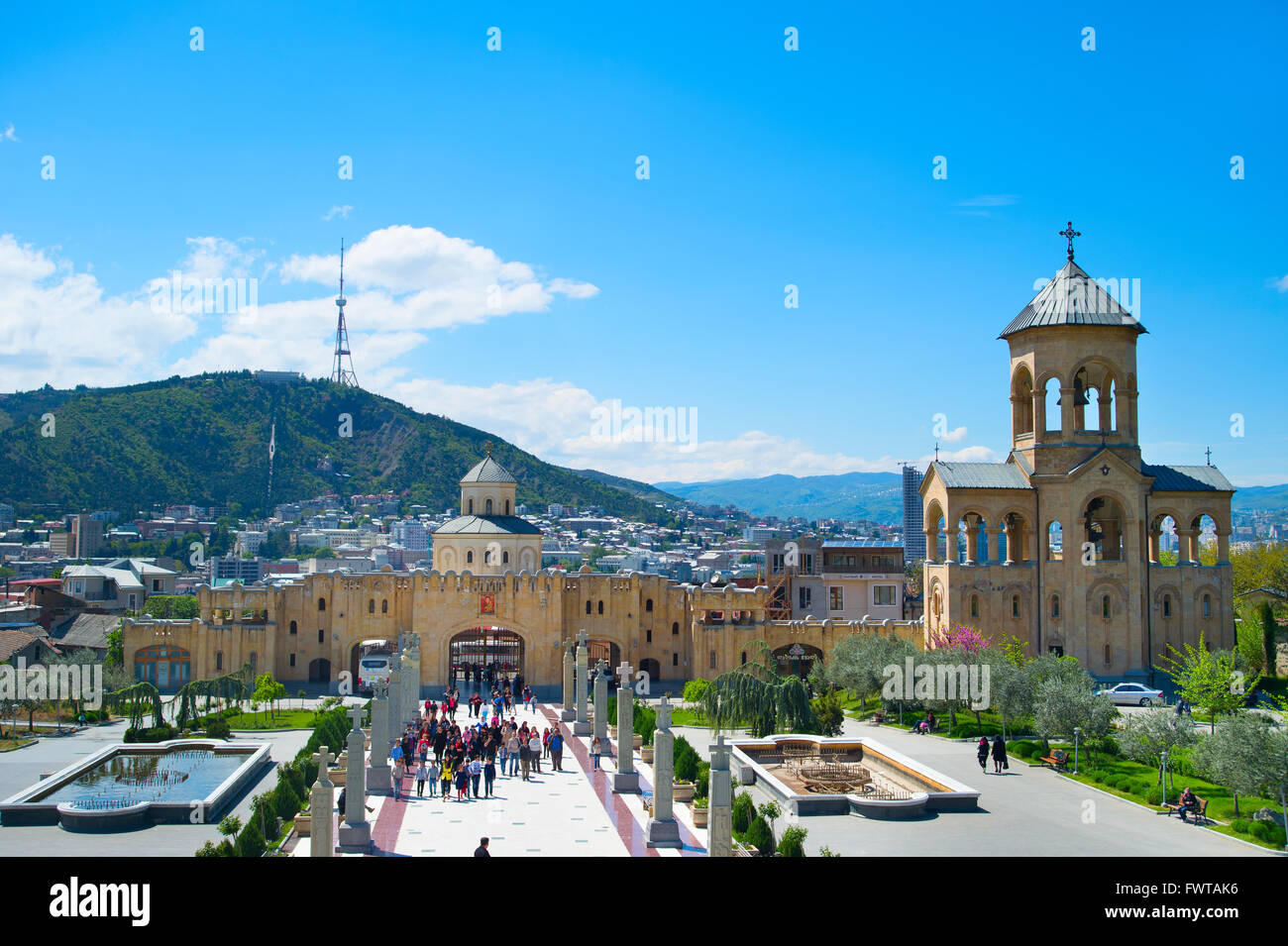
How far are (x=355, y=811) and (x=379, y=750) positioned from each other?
596cm

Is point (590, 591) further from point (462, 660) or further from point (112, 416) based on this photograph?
point (112, 416)

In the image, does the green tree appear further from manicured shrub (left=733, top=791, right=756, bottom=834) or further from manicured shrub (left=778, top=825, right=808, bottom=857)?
manicured shrub (left=778, top=825, right=808, bottom=857)

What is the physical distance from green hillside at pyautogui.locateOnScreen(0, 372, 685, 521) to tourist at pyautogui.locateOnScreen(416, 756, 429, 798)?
12756 centimetres

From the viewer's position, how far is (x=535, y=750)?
34.9m

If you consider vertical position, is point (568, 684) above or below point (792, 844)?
below

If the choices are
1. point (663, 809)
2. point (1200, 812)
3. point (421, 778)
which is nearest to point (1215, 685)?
point (1200, 812)

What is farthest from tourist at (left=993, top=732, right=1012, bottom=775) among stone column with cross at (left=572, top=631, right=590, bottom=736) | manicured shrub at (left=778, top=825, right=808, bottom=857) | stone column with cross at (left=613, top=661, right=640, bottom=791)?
stone column with cross at (left=572, top=631, right=590, bottom=736)

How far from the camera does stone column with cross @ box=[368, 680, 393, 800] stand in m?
29.1

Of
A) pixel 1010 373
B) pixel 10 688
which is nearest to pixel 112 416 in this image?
pixel 10 688

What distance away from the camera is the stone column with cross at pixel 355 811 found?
77.0 feet

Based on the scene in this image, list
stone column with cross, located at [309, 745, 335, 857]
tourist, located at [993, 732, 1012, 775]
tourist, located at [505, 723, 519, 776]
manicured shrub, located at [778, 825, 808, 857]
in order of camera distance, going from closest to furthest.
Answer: stone column with cross, located at [309, 745, 335, 857]
manicured shrub, located at [778, 825, 808, 857]
tourist, located at [993, 732, 1012, 775]
tourist, located at [505, 723, 519, 776]

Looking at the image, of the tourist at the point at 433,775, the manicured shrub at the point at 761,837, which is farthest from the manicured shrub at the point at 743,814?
the tourist at the point at 433,775

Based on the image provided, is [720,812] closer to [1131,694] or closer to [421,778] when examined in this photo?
[421,778]

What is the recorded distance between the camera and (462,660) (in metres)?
56.2
